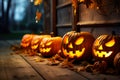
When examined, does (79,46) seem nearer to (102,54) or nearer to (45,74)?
(102,54)

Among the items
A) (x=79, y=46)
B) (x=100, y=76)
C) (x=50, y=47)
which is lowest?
(x=100, y=76)

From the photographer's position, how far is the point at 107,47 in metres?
3.93

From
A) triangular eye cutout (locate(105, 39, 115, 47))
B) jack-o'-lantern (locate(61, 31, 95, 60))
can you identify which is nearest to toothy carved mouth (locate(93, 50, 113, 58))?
triangular eye cutout (locate(105, 39, 115, 47))

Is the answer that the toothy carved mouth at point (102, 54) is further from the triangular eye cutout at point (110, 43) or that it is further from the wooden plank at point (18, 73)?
the wooden plank at point (18, 73)

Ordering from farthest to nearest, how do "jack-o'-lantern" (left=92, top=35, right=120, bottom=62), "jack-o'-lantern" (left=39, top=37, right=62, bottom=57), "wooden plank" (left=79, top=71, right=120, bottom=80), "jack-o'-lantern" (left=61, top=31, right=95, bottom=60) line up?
1. "jack-o'-lantern" (left=39, top=37, right=62, bottom=57)
2. "jack-o'-lantern" (left=61, top=31, right=95, bottom=60)
3. "jack-o'-lantern" (left=92, top=35, right=120, bottom=62)
4. "wooden plank" (left=79, top=71, right=120, bottom=80)

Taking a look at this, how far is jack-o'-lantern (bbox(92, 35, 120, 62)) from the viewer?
153 inches

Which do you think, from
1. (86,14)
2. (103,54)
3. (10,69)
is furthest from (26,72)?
(86,14)

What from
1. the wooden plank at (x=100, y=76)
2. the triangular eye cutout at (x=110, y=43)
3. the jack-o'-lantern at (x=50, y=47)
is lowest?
the wooden plank at (x=100, y=76)

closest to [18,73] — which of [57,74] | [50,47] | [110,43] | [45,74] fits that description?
[45,74]

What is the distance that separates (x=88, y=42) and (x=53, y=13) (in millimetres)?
3549

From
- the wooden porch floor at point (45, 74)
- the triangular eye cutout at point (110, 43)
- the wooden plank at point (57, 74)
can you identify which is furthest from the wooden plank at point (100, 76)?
the triangular eye cutout at point (110, 43)

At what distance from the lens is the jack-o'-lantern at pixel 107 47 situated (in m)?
3.88

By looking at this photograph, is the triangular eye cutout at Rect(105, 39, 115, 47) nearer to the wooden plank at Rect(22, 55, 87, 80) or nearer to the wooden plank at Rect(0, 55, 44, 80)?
the wooden plank at Rect(22, 55, 87, 80)

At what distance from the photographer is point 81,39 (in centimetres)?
453
